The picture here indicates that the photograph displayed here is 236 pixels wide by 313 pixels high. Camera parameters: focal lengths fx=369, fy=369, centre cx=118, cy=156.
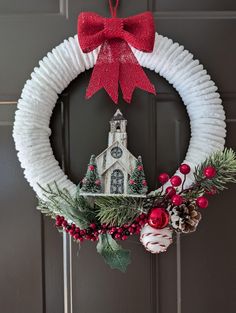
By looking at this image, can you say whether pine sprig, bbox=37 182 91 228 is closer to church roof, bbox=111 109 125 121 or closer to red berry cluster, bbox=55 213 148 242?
red berry cluster, bbox=55 213 148 242

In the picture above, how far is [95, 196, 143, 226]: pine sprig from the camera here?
0.84 meters

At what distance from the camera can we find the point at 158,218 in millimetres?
821

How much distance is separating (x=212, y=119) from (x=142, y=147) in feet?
0.66

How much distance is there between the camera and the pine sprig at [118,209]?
84 centimetres

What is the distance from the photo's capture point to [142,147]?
3.33 feet

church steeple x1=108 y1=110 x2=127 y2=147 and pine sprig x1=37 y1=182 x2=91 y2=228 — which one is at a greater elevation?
church steeple x1=108 y1=110 x2=127 y2=147

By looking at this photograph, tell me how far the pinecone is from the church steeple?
21 cm

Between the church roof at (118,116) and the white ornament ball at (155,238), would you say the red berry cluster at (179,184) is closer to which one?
the white ornament ball at (155,238)

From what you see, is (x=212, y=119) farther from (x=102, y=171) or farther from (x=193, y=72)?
(x=102, y=171)

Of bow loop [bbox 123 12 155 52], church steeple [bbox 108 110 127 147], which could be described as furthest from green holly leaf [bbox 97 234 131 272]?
bow loop [bbox 123 12 155 52]

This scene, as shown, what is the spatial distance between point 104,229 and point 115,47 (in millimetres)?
442

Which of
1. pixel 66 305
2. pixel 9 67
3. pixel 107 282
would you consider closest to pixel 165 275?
pixel 107 282

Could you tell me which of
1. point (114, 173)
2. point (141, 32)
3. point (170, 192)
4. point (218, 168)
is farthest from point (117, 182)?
point (141, 32)

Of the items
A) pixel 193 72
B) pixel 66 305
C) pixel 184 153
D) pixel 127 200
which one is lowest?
pixel 66 305
